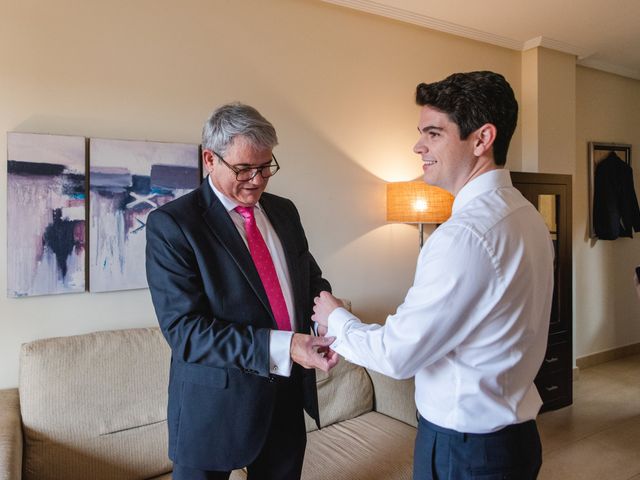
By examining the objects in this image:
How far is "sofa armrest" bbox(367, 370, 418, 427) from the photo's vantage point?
268 centimetres

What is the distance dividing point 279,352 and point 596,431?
3018 mm

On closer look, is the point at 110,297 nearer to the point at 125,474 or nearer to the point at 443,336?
the point at 125,474

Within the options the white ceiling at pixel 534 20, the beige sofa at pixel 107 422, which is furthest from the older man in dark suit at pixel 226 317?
the white ceiling at pixel 534 20

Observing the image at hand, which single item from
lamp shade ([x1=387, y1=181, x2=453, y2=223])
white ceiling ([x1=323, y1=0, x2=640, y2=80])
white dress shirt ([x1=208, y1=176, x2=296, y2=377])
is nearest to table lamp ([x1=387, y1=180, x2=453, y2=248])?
lamp shade ([x1=387, y1=181, x2=453, y2=223])

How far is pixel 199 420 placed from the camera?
1423 mm

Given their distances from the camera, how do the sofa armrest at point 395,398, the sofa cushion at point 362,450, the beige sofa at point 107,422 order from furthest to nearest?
the sofa armrest at point 395,398
the sofa cushion at point 362,450
the beige sofa at point 107,422

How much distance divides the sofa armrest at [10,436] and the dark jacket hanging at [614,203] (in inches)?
185

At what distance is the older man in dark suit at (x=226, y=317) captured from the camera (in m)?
1.38

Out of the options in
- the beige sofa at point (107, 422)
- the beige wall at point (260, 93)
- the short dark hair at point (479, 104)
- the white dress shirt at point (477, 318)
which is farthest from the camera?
the beige wall at point (260, 93)

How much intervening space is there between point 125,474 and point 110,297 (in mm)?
825

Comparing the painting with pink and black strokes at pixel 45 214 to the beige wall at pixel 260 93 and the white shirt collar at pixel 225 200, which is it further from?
the white shirt collar at pixel 225 200

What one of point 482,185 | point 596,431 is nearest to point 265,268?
point 482,185

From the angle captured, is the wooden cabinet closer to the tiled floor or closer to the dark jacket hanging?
the tiled floor

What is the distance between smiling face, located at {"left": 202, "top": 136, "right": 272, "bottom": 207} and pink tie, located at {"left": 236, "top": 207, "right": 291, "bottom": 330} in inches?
2.1
